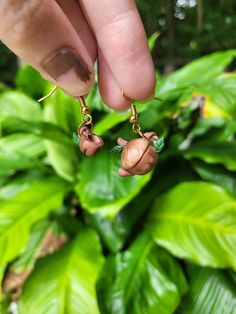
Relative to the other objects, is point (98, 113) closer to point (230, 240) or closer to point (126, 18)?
point (230, 240)

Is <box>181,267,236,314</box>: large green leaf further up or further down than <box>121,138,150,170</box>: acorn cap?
further down

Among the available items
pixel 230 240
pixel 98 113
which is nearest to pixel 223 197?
pixel 230 240

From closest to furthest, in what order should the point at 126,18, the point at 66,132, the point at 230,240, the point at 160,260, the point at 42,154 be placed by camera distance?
the point at 126,18 → the point at 230,240 → the point at 160,260 → the point at 66,132 → the point at 42,154

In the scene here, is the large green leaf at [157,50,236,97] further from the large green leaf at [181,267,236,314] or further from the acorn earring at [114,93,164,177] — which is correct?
the acorn earring at [114,93,164,177]

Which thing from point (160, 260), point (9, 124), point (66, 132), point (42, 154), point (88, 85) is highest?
point (88, 85)

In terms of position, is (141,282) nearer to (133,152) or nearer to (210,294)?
(210,294)

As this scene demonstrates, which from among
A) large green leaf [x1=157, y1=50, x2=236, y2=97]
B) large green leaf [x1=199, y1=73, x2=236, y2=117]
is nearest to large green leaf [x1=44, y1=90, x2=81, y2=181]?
large green leaf [x1=157, y1=50, x2=236, y2=97]

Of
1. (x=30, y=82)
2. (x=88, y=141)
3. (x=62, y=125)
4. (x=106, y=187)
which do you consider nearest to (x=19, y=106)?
(x=30, y=82)
